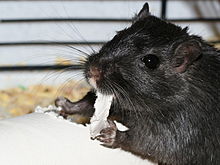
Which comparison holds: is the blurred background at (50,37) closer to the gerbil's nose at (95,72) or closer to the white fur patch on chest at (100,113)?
the white fur patch on chest at (100,113)

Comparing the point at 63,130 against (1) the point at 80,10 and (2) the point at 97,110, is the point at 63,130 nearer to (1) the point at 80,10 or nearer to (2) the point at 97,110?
(2) the point at 97,110

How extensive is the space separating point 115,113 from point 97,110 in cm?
24

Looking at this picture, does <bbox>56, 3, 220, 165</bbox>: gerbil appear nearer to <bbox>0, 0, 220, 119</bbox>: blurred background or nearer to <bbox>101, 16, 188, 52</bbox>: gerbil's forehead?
<bbox>101, 16, 188, 52</bbox>: gerbil's forehead

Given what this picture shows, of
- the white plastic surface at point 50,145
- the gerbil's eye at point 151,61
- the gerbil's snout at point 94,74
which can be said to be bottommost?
the white plastic surface at point 50,145

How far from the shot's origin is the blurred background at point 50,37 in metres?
4.80

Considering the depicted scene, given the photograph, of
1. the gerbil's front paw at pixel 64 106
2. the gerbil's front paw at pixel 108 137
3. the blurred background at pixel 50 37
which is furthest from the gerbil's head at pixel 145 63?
the blurred background at pixel 50 37

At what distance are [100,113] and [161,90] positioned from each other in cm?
31

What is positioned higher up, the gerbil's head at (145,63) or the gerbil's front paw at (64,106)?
the gerbil's head at (145,63)

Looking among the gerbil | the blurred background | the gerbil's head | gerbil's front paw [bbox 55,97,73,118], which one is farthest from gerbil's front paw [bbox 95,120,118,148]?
the blurred background

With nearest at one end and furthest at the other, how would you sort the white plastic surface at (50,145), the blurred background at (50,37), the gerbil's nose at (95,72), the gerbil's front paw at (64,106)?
the white plastic surface at (50,145) → the gerbil's nose at (95,72) → the gerbil's front paw at (64,106) → the blurred background at (50,37)

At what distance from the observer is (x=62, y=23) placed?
16.5 ft

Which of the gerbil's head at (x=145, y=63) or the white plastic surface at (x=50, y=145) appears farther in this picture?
the gerbil's head at (x=145, y=63)

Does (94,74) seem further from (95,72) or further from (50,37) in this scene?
(50,37)

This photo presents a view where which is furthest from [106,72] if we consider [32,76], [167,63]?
[32,76]
